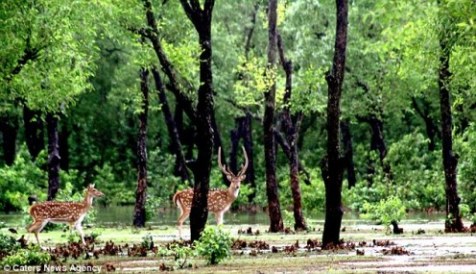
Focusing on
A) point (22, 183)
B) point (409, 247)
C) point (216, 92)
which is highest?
point (216, 92)

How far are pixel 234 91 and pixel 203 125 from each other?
40.1 m

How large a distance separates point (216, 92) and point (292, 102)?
31.7 metres

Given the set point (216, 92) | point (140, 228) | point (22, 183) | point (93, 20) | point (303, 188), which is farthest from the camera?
point (216, 92)

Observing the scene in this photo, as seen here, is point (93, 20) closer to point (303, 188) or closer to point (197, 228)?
point (197, 228)

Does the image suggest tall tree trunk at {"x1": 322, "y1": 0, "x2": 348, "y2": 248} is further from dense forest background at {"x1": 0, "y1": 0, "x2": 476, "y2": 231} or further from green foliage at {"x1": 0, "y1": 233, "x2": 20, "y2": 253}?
green foliage at {"x1": 0, "y1": 233, "x2": 20, "y2": 253}

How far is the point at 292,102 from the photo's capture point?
Answer: 35.7m

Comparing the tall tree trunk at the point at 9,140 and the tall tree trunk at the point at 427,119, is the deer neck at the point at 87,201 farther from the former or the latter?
the tall tree trunk at the point at 427,119

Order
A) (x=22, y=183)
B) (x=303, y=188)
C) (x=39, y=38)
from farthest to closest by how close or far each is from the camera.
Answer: (x=303, y=188) → (x=22, y=183) → (x=39, y=38)

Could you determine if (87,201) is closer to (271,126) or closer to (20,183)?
(271,126)

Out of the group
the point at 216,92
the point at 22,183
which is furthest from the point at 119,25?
the point at 216,92

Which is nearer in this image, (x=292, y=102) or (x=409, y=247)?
(x=409, y=247)

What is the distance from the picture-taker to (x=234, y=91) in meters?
65.0

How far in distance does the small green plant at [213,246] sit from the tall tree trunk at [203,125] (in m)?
3.27

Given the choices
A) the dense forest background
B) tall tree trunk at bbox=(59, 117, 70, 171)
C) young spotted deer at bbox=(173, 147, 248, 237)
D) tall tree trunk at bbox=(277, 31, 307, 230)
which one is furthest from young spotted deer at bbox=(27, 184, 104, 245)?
tall tree trunk at bbox=(59, 117, 70, 171)
